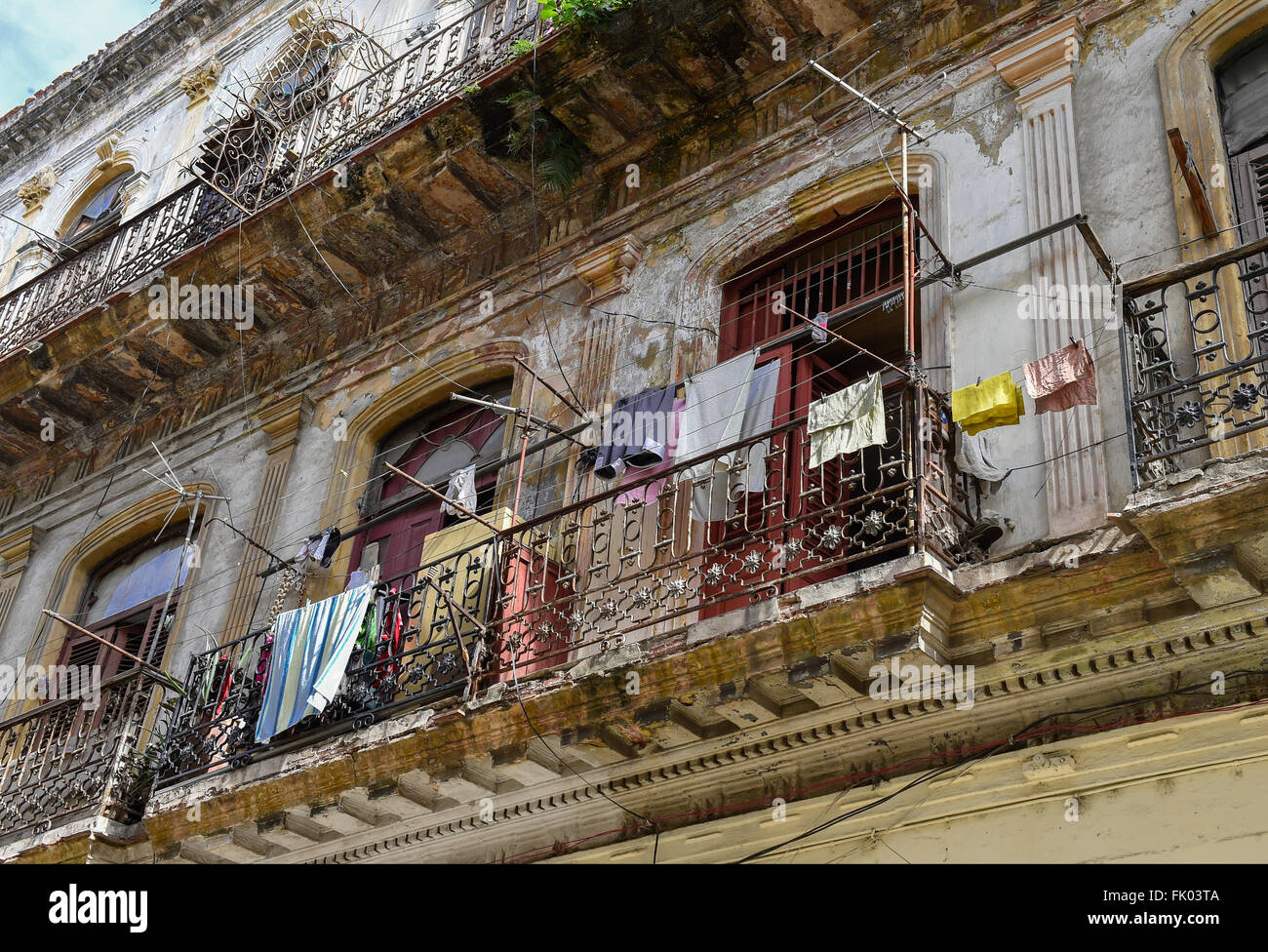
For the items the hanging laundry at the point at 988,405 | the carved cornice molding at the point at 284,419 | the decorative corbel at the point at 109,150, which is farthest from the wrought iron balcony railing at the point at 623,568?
the decorative corbel at the point at 109,150

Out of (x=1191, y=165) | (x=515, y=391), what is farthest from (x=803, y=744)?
(x=515, y=391)

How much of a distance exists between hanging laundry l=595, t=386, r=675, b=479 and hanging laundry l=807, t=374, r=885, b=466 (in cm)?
159

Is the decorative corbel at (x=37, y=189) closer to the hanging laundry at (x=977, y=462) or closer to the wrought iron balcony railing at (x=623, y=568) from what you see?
the wrought iron balcony railing at (x=623, y=568)

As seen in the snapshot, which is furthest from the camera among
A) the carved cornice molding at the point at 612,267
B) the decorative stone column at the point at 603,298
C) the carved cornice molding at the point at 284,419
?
the carved cornice molding at the point at 284,419

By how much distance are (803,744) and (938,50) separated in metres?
4.84

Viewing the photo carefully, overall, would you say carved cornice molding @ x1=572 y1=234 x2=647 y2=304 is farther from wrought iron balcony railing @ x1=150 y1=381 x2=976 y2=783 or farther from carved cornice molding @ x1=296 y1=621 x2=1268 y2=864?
carved cornice molding @ x1=296 y1=621 x2=1268 y2=864

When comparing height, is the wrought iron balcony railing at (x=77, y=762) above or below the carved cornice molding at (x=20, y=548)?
below

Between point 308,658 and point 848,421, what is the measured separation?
3694 mm

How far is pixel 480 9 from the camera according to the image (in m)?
12.1

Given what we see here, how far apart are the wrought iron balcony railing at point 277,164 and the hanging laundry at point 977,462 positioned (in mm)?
4968

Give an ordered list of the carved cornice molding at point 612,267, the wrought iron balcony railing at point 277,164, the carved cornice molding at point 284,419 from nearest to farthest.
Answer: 1. the carved cornice molding at point 612,267
2. the wrought iron balcony railing at point 277,164
3. the carved cornice molding at point 284,419

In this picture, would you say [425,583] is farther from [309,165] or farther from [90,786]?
[309,165]

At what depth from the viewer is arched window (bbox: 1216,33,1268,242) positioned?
7797 mm

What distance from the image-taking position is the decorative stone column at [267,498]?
36.3ft
